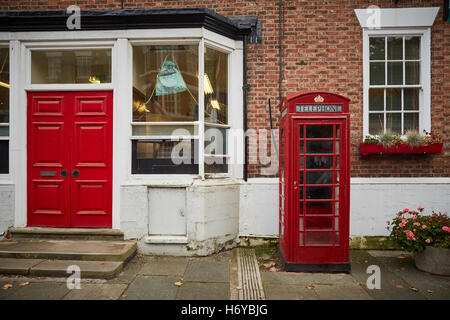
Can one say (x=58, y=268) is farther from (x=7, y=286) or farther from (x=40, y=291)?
(x=7, y=286)

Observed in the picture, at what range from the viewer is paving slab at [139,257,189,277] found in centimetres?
426

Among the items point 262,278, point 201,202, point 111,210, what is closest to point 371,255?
point 262,278

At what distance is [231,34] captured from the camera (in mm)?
5445

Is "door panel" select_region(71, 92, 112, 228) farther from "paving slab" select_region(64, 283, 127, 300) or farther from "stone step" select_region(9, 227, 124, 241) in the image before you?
"paving slab" select_region(64, 283, 127, 300)

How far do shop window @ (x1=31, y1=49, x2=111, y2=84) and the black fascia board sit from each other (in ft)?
1.46

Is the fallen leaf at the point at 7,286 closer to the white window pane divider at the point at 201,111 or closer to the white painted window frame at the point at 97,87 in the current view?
the white painted window frame at the point at 97,87

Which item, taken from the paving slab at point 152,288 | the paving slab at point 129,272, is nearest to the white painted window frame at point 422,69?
the paving slab at point 152,288

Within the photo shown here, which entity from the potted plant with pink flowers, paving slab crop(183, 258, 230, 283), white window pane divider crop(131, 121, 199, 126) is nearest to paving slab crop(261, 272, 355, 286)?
paving slab crop(183, 258, 230, 283)

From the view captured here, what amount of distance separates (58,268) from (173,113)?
322cm

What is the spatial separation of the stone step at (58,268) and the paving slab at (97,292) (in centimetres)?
19

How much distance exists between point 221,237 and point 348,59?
4416mm

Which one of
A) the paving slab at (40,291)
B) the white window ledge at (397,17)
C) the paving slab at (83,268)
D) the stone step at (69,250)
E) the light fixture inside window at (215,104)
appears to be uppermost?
the white window ledge at (397,17)

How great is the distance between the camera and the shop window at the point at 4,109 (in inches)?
209
